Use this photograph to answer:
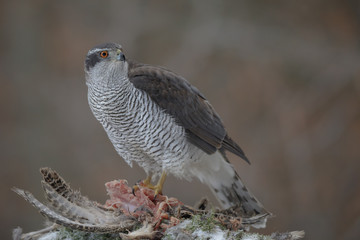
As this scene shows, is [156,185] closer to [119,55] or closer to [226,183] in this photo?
[226,183]

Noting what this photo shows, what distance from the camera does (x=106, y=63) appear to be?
148 inches

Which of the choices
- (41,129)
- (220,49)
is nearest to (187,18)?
(220,49)

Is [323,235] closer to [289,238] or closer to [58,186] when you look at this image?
[289,238]

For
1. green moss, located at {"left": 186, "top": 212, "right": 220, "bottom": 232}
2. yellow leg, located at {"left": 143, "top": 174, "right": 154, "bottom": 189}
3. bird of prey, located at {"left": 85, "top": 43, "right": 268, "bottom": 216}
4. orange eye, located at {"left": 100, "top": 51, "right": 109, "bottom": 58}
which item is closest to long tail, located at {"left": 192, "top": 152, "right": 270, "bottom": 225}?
bird of prey, located at {"left": 85, "top": 43, "right": 268, "bottom": 216}

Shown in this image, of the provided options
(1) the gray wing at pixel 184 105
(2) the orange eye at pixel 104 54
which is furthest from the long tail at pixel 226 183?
(2) the orange eye at pixel 104 54

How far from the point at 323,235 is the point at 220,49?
10.4 feet

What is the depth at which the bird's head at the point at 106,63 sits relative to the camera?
12.2 ft

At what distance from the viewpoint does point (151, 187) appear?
3949 millimetres

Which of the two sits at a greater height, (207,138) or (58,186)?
(207,138)

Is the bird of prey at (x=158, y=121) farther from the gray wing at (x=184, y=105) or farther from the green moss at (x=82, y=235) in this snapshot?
the green moss at (x=82, y=235)

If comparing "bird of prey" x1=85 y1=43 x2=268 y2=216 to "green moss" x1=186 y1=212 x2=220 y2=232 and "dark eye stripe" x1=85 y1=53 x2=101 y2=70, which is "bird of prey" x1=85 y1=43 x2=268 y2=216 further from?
"green moss" x1=186 y1=212 x2=220 y2=232

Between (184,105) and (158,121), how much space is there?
0.32 m

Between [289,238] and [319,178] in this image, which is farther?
[319,178]

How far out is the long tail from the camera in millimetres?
4148
